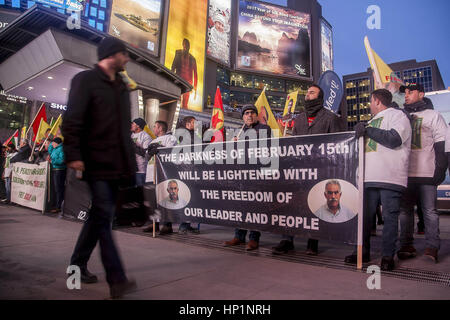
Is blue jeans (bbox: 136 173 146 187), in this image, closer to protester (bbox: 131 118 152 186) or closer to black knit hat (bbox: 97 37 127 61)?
protester (bbox: 131 118 152 186)

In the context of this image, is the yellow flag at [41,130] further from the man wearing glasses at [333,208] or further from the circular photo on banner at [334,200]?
the man wearing glasses at [333,208]

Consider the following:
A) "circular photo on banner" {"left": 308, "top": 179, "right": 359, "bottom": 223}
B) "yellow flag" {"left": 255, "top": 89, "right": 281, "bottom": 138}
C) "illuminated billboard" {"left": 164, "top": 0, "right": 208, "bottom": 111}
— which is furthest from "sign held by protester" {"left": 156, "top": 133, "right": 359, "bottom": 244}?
"illuminated billboard" {"left": 164, "top": 0, "right": 208, "bottom": 111}

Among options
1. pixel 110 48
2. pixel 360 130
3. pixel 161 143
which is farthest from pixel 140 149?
pixel 360 130

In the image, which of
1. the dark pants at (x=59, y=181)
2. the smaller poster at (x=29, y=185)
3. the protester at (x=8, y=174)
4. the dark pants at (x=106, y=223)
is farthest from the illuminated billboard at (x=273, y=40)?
the dark pants at (x=106, y=223)

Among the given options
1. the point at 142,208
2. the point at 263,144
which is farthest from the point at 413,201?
the point at 142,208

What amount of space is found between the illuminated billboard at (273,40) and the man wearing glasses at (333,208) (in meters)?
61.0

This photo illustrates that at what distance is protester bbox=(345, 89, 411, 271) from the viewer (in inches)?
128

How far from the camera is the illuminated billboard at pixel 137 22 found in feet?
118

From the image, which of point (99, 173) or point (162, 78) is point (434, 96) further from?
point (162, 78)

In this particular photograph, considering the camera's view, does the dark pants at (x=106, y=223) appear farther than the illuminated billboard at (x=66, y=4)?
No

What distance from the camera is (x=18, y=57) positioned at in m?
14.0

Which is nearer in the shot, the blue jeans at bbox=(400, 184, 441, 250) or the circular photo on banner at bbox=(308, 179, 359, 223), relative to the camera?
the circular photo on banner at bbox=(308, 179, 359, 223)

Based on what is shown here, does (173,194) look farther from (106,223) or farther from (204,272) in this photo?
(106,223)

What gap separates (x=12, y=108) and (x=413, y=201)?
38455mm
